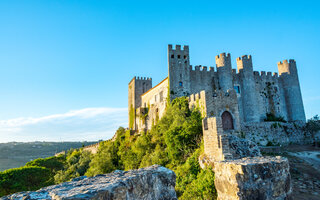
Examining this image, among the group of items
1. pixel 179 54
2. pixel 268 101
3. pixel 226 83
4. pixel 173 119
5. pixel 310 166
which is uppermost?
pixel 179 54

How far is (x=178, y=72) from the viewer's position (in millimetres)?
28953

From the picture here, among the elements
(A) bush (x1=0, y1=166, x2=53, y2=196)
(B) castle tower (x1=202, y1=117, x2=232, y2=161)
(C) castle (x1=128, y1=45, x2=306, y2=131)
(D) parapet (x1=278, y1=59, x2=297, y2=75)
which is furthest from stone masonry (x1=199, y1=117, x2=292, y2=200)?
(D) parapet (x1=278, y1=59, x2=297, y2=75)

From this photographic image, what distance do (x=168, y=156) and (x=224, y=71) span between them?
18552 mm

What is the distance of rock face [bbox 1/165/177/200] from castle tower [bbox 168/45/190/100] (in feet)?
79.4

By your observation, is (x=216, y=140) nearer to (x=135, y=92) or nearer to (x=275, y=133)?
(x=275, y=133)

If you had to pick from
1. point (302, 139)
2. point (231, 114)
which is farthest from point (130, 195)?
point (302, 139)

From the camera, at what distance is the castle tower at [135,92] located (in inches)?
1678

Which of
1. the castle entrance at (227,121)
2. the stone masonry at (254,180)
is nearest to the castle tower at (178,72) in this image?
the castle entrance at (227,121)

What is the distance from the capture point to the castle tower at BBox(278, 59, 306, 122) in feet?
119

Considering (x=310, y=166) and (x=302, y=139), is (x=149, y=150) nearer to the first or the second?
(x=310, y=166)

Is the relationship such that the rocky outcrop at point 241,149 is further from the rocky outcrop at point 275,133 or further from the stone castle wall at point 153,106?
the stone castle wall at point 153,106

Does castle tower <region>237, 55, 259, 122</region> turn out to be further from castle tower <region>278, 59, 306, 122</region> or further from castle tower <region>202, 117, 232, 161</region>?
castle tower <region>202, 117, 232, 161</region>

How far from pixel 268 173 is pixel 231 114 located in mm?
17325

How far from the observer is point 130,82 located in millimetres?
47344
